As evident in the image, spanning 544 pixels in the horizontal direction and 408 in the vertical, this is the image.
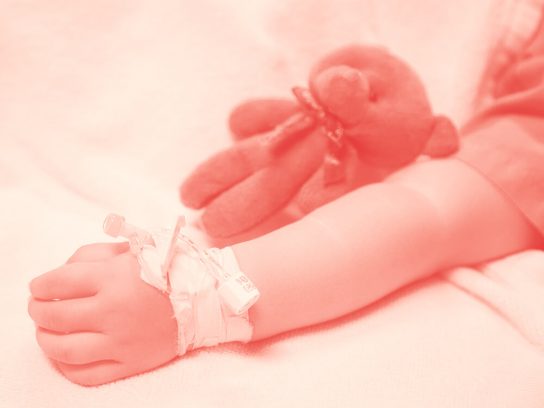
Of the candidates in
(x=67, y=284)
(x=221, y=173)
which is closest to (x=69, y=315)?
(x=67, y=284)

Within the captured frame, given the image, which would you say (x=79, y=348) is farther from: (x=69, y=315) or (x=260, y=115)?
(x=260, y=115)

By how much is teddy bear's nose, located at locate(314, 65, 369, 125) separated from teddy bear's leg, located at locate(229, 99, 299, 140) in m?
0.09

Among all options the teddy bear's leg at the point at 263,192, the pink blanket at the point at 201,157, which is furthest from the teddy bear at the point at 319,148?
the pink blanket at the point at 201,157

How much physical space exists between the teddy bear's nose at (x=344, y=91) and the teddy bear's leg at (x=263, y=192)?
0.06 meters

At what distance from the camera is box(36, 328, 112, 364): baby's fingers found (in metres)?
0.56

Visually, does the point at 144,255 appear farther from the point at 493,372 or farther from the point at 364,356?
the point at 493,372

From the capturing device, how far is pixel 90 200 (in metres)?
0.89

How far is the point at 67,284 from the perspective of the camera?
58cm

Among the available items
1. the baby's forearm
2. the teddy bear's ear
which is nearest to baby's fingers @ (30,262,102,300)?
the baby's forearm

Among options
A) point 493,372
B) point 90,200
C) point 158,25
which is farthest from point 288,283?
point 158,25

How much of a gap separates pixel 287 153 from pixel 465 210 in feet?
0.78

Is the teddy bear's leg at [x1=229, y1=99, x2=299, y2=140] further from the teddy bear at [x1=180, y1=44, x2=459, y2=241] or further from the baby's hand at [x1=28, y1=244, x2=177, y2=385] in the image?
the baby's hand at [x1=28, y1=244, x2=177, y2=385]

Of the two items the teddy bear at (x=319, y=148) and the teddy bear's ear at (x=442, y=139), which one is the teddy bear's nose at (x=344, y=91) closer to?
the teddy bear at (x=319, y=148)

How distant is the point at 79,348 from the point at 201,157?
0.45 meters
